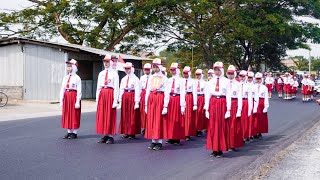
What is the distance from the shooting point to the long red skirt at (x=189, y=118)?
1244 cm

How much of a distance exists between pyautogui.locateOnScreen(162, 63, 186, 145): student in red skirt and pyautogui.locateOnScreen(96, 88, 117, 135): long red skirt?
1.43 meters

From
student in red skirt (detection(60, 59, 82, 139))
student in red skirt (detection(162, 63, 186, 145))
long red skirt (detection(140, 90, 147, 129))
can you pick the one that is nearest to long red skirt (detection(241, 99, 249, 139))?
student in red skirt (detection(162, 63, 186, 145))

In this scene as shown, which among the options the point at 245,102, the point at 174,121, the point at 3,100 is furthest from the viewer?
the point at 3,100

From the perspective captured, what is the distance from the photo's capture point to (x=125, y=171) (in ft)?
26.6

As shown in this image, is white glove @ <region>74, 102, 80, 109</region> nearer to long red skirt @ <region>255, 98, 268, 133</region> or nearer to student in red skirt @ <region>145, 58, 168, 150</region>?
student in red skirt @ <region>145, 58, 168, 150</region>

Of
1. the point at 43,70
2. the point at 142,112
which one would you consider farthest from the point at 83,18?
the point at 142,112

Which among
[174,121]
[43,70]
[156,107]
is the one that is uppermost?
[43,70]

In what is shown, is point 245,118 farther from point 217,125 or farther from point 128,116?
point 128,116

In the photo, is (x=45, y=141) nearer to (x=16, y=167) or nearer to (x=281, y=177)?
(x=16, y=167)

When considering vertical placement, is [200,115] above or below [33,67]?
below

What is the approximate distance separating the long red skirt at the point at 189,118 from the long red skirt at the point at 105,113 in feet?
7.13

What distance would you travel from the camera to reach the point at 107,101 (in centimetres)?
1132

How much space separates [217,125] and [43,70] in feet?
57.6

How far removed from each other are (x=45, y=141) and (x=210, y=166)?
15.0 feet
